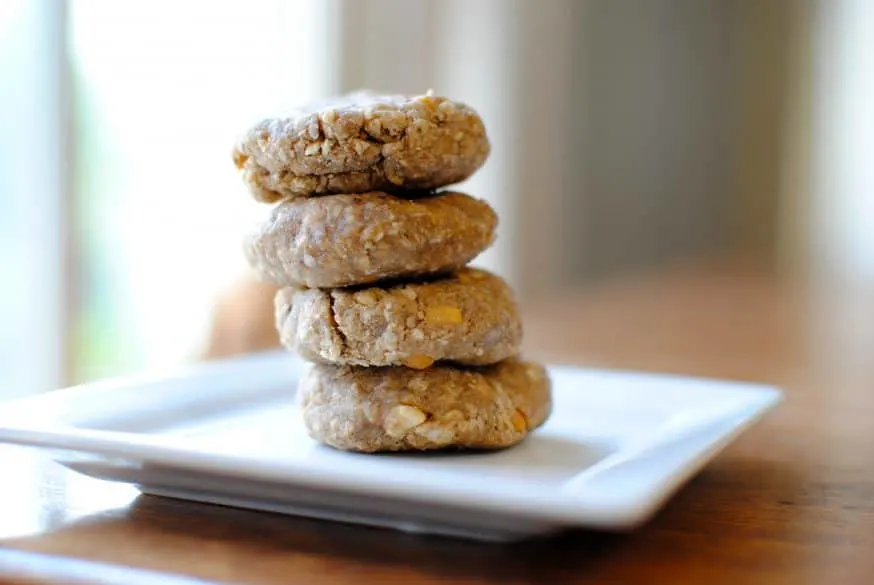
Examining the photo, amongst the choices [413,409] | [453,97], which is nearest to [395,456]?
[413,409]

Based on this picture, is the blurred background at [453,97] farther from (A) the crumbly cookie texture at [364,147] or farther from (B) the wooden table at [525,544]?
(B) the wooden table at [525,544]

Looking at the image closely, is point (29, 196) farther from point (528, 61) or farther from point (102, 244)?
point (528, 61)

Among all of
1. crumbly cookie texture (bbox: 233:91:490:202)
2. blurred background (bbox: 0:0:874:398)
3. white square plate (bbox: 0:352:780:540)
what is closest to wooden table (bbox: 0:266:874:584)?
white square plate (bbox: 0:352:780:540)

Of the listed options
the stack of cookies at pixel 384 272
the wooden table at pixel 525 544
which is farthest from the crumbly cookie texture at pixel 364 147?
the wooden table at pixel 525 544

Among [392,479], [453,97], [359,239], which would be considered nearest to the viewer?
[392,479]

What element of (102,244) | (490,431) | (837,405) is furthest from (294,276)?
(102,244)

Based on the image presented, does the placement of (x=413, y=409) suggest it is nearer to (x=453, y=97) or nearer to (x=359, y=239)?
(x=359, y=239)

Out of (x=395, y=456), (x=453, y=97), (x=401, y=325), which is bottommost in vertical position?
(x=395, y=456)
